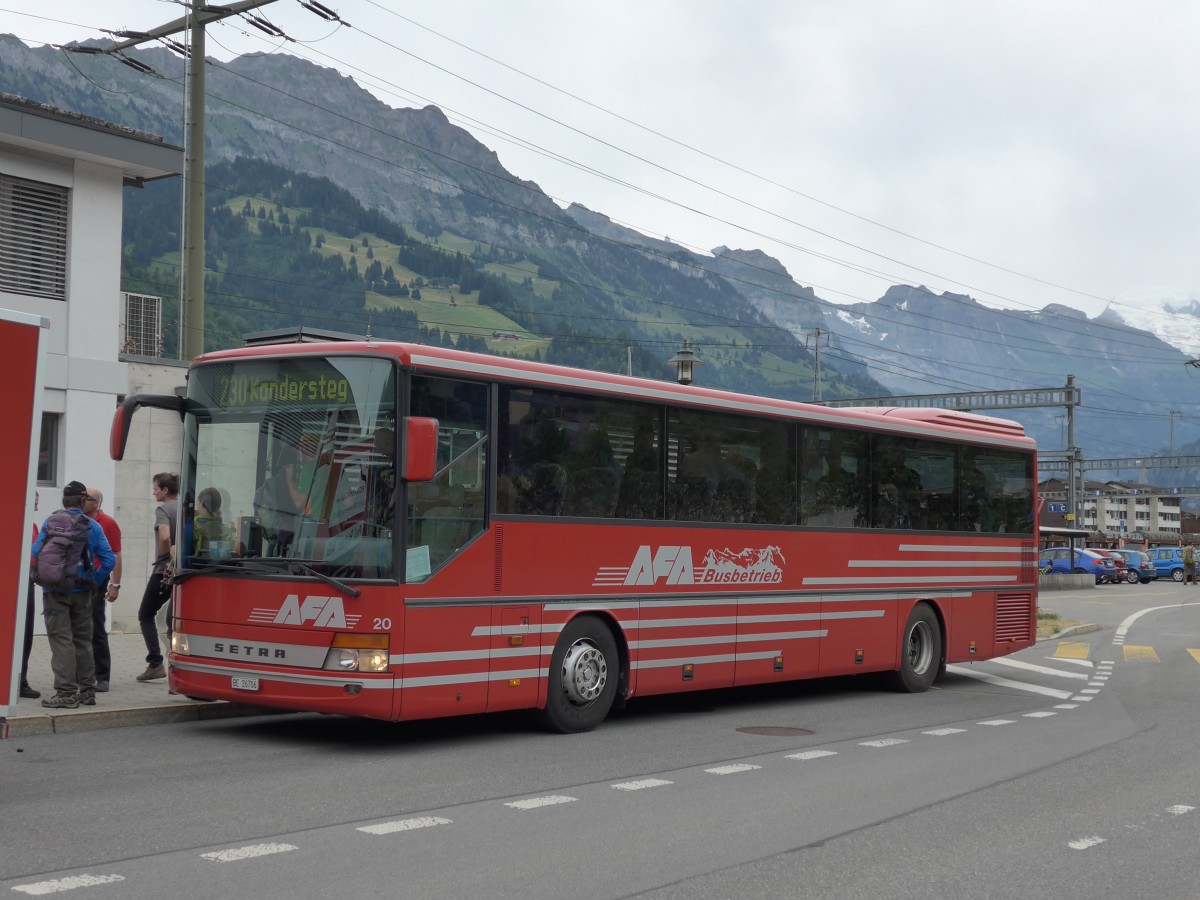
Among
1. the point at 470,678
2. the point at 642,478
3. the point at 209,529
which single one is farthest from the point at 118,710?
the point at 642,478

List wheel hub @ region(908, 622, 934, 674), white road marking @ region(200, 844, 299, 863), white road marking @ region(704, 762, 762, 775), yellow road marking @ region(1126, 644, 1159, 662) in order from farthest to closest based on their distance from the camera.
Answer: yellow road marking @ region(1126, 644, 1159, 662) → wheel hub @ region(908, 622, 934, 674) → white road marking @ region(704, 762, 762, 775) → white road marking @ region(200, 844, 299, 863)

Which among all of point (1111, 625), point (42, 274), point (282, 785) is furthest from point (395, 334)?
point (282, 785)

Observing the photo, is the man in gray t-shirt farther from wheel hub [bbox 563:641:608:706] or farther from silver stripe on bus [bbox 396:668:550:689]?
wheel hub [bbox 563:641:608:706]

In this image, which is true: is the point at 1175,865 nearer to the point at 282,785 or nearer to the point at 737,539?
the point at 282,785

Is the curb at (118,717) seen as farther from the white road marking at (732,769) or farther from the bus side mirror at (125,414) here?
the white road marking at (732,769)

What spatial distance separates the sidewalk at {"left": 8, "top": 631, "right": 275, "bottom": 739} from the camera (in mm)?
10922

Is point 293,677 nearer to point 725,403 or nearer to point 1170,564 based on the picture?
point 725,403

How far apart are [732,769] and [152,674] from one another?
6.27m

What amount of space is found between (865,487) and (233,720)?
7233mm

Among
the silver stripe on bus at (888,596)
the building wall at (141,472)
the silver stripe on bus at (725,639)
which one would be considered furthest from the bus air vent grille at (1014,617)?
the building wall at (141,472)

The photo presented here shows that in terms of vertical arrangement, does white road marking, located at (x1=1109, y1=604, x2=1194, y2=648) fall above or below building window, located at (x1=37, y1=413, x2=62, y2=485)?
below

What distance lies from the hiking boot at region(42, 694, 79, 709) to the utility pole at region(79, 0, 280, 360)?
5945 millimetres

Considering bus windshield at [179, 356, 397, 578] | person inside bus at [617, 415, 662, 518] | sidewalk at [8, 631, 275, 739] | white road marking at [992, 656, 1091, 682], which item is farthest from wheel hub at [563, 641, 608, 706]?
white road marking at [992, 656, 1091, 682]

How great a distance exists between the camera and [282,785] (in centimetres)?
903
